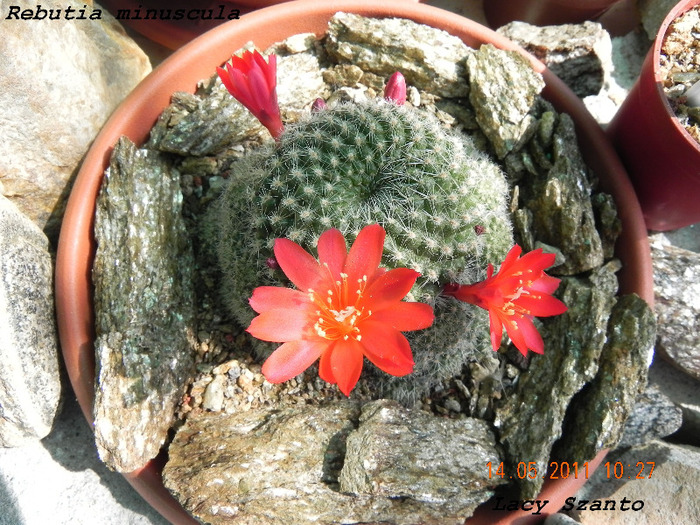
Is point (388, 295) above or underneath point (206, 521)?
above

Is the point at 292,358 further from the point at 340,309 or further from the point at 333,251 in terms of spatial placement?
the point at 333,251

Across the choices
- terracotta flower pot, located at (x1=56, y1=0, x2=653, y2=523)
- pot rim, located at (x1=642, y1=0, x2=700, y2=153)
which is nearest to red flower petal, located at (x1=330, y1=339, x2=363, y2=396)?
terracotta flower pot, located at (x1=56, y1=0, x2=653, y2=523)

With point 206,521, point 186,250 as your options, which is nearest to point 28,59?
point 186,250

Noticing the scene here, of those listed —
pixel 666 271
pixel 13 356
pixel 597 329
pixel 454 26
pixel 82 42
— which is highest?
pixel 454 26

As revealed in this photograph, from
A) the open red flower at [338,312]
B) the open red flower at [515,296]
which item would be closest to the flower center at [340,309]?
the open red flower at [338,312]

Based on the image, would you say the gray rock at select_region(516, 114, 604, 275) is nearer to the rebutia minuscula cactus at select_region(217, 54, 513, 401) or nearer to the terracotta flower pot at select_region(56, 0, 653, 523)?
the terracotta flower pot at select_region(56, 0, 653, 523)

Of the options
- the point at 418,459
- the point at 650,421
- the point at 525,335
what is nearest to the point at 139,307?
the point at 418,459

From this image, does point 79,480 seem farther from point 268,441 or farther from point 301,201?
point 301,201
